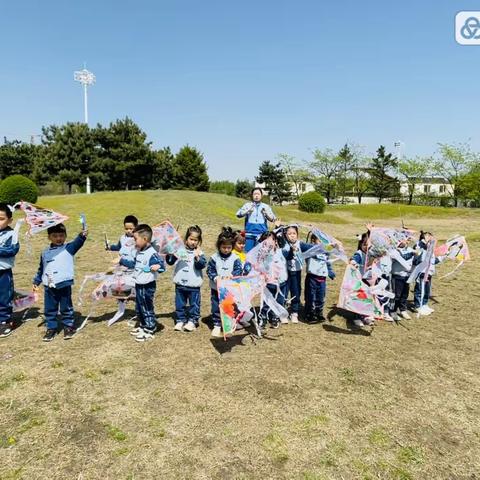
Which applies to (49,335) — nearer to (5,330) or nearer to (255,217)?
(5,330)

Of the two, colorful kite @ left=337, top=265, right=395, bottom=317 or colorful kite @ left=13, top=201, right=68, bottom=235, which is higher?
colorful kite @ left=13, top=201, right=68, bottom=235

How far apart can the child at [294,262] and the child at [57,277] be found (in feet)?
10.9

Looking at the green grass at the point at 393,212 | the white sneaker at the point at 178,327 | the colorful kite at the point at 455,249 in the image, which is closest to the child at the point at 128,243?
the white sneaker at the point at 178,327

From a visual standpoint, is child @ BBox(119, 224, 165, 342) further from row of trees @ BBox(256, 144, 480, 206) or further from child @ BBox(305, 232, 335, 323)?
row of trees @ BBox(256, 144, 480, 206)

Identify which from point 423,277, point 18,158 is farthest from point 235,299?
point 18,158

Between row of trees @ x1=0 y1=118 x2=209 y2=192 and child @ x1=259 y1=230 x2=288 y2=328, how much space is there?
4021 cm

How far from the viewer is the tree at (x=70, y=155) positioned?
42.0 meters

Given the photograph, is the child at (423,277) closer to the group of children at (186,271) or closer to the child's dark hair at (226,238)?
the group of children at (186,271)

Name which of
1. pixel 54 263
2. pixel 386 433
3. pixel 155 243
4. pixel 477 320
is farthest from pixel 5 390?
pixel 477 320

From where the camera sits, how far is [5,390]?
4.65 m

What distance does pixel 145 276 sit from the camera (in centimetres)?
611

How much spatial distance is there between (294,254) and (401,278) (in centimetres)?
214

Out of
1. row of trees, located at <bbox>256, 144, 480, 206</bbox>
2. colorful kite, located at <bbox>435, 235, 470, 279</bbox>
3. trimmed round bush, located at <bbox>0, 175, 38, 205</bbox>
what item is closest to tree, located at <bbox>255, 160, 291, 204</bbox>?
row of trees, located at <bbox>256, 144, 480, 206</bbox>

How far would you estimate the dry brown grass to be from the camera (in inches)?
138
